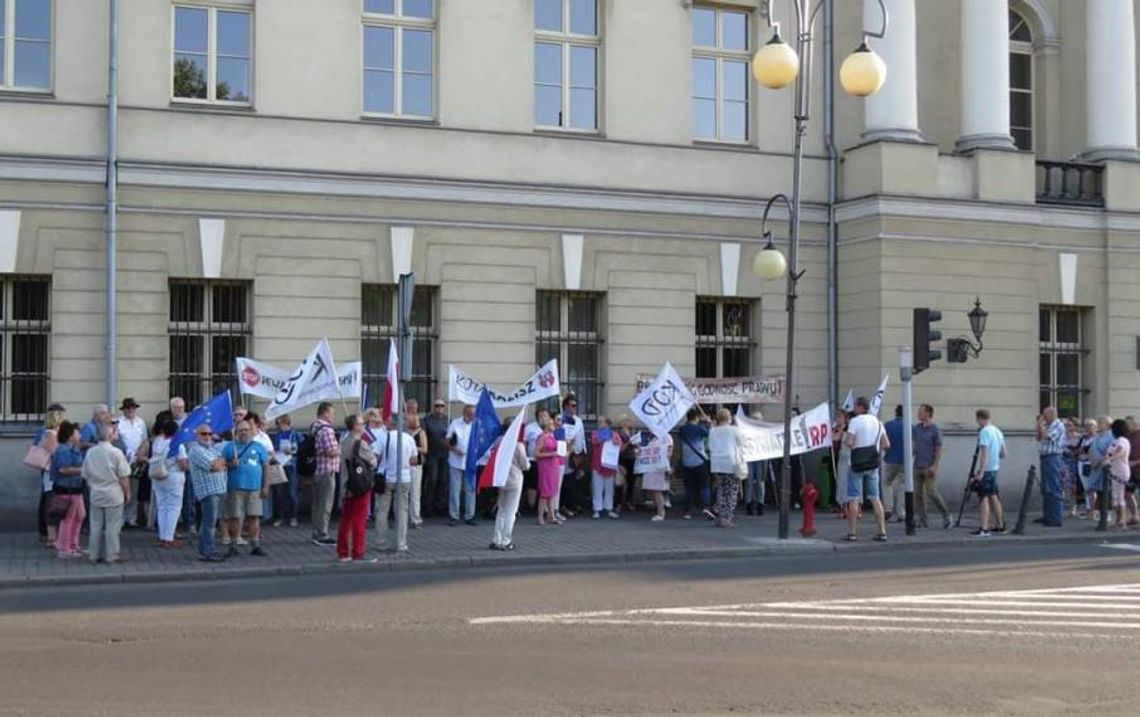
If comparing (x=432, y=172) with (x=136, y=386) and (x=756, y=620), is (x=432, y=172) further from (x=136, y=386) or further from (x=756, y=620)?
(x=756, y=620)

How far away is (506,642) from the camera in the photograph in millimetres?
11328

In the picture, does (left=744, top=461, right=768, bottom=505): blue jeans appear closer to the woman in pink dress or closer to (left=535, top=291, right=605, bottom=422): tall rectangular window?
(left=535, top=291, right=605, bottom=422): tall rectangular window

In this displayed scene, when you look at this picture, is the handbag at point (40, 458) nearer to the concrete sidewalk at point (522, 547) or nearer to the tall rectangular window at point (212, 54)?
the concrete sidewalk at point (522, 547)

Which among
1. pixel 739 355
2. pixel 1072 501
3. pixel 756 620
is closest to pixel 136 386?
pixel 739 355

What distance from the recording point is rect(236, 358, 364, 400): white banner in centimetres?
2086

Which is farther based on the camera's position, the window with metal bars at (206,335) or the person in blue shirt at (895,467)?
the person in blue shirt at (895,467)

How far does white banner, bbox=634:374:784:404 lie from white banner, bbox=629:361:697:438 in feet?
5.05

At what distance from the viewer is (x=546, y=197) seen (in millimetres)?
23672

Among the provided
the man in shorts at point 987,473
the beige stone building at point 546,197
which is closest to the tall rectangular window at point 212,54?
the beige stone building at point 546,197

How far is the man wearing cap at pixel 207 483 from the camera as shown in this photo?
16.8 m

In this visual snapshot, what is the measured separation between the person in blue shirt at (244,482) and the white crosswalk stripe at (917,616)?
5454 millimetres

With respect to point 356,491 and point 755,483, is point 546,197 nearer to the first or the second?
point 755,483

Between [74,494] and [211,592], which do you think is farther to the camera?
[74,494]

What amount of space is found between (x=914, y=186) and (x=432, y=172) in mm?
8153
